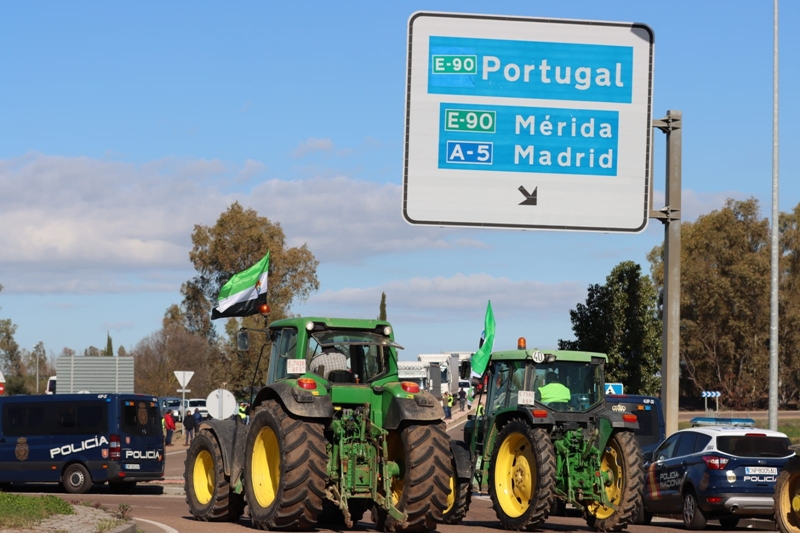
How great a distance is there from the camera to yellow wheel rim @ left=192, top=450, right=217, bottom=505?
1655cm

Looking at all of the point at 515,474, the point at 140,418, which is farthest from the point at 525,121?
the point at 140,418

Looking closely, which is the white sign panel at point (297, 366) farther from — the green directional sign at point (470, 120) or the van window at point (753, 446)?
the van window at point (753, 446)

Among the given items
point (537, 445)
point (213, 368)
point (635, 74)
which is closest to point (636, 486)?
point (537, 445)

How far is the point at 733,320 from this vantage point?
78.0 m

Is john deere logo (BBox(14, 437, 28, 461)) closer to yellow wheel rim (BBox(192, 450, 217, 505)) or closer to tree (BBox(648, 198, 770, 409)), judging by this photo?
yellow wheel rim (BBox(192, 450, 217, 505))

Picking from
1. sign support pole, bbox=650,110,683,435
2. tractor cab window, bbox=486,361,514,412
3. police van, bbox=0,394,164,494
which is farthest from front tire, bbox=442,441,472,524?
police van, bbox=0,394,164,494

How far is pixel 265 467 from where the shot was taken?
14.6 metres

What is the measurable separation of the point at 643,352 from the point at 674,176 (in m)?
16.8

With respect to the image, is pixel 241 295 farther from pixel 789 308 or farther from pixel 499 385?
pixel 789 308

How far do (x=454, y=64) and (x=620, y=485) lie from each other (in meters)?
7.03

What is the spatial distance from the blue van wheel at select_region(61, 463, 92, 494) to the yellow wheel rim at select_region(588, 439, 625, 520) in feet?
48.0

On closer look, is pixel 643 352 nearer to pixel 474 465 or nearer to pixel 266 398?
pixel 474 465

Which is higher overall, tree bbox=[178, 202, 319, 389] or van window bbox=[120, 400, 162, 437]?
tree bbox=[178, 202, 319, 389]

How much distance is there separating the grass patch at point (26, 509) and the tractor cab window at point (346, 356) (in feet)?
11.1
